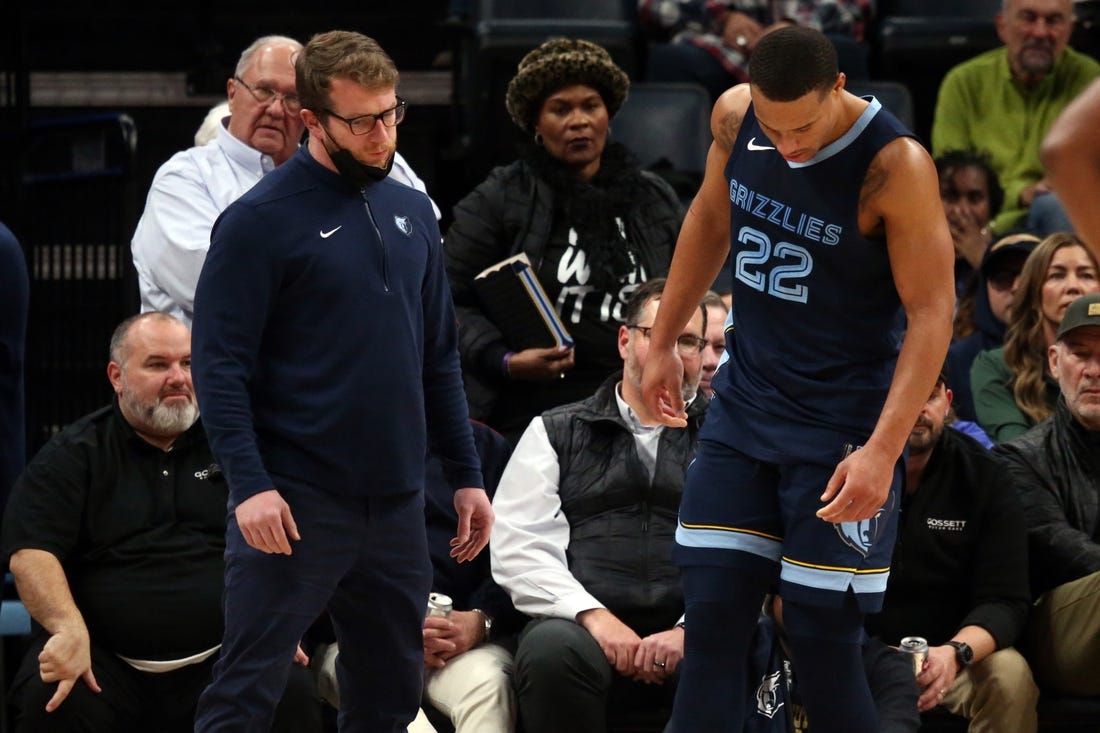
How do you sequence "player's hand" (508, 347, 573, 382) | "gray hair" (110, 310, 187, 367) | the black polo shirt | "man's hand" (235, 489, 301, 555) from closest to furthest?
"man's hand" (235, 489, 301, 555) → the black polo shirt → "gray hair" (110, 310, 187, 367) → "player's hand" (508, 347, 573, 382)

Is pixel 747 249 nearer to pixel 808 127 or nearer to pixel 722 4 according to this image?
pixel 808 127

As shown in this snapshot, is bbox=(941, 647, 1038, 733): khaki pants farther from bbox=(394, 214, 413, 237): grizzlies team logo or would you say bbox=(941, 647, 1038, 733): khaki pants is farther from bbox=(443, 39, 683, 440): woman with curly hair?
bbox=(394, 214, 413, 237): grizzlies team logo

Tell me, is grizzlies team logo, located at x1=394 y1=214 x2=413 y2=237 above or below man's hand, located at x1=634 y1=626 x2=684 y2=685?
above

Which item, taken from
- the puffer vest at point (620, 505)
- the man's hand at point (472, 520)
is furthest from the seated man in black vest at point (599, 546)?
the man's hand at point (472, 520)

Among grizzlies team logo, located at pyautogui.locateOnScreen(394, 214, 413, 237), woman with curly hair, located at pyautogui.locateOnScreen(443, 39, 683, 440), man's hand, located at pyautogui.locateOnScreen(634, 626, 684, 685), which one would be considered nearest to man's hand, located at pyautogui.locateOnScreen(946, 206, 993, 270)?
woman with curly hair, located at pyautogui.locateOnScreen(443, 39, 683, 440)

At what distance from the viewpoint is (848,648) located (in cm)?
309

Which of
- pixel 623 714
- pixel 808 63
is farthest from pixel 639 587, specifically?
pixel 808 63

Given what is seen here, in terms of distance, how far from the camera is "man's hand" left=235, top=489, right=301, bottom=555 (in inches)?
114

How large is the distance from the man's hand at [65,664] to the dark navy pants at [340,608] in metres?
0.84

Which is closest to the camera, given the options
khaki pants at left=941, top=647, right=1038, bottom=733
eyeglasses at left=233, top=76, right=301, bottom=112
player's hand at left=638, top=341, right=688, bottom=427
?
player's hand at left=638, top=341, right=688, bottom=427

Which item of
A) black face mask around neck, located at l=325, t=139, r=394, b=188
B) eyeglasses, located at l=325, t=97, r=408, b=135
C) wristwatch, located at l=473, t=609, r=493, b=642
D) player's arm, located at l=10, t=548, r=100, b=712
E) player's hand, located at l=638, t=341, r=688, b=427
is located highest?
eyeglasses, located at l=325, t=97, r=408, b=135

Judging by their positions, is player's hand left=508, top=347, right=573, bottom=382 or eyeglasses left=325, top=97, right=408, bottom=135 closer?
eyeglasses left=325, top=97, right=408, bottom=135

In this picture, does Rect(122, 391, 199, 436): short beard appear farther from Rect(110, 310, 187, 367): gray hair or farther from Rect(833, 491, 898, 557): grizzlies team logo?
Rect(833, 491, 898, 557): grizzlies team logo

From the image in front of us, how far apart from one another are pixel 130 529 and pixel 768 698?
1.61 meters
